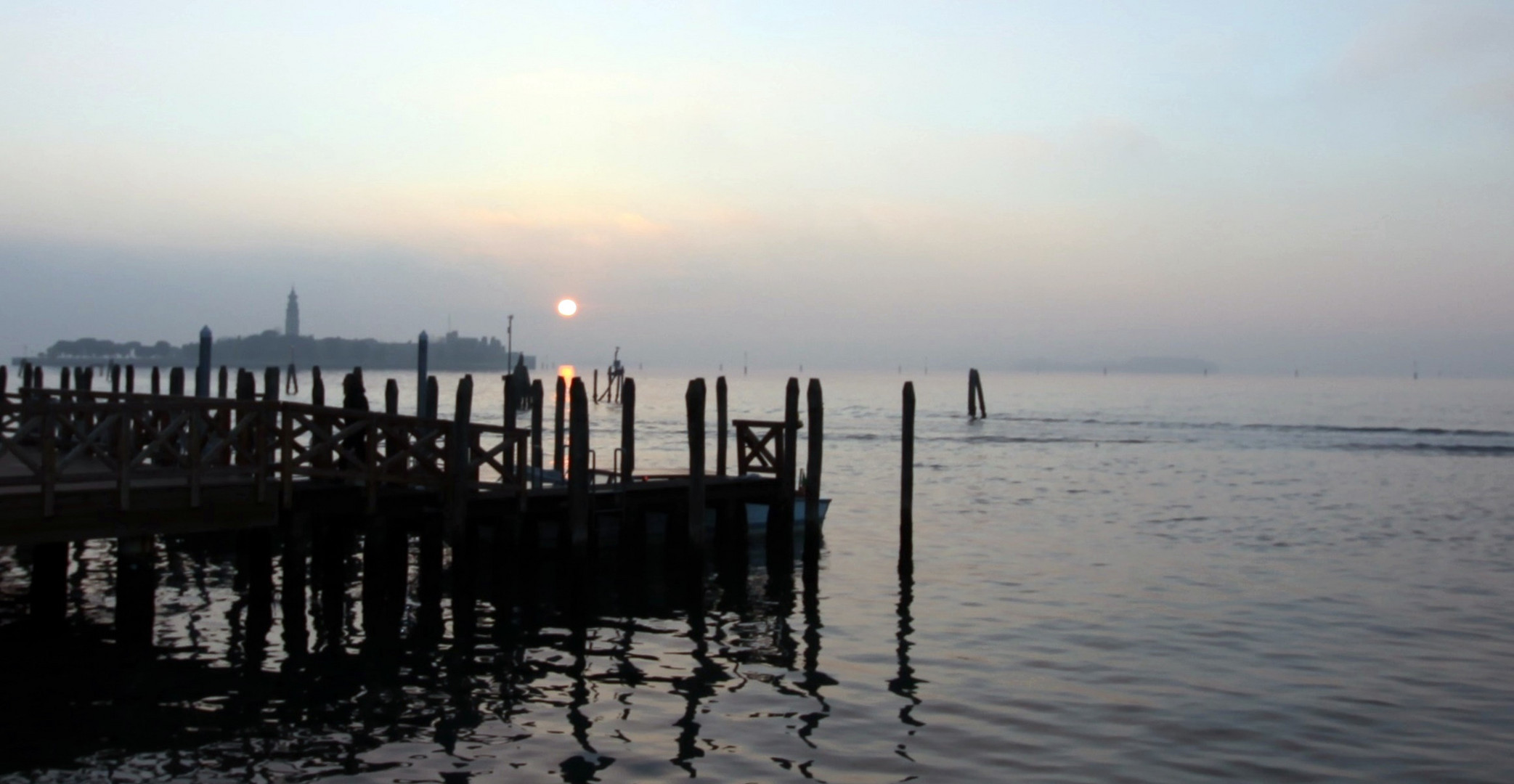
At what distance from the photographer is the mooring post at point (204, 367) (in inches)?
1012

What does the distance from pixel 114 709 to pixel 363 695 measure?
2109 mm

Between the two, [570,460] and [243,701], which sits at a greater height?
[570,460]

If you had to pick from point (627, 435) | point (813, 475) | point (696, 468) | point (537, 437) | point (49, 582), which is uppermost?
point (627, 435)

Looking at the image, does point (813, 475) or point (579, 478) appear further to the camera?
point (813, 475)

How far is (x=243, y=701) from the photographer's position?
11.5 meters

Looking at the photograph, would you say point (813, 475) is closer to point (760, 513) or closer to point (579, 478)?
point (760, 513)

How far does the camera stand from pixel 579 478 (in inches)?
644

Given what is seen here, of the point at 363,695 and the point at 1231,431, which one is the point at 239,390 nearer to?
the point at 363,695

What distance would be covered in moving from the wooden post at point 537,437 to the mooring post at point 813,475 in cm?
401

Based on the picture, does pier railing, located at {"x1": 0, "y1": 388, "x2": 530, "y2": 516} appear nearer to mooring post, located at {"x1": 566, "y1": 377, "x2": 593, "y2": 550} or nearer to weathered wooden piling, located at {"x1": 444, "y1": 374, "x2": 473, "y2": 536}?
weathered wooden piling, located at {"x1": 444, "y1": 374, "x2": 473, "y2": 536}

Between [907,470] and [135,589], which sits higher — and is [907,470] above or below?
above

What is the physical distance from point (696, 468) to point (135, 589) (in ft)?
22.7

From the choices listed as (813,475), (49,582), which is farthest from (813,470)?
(49,582)

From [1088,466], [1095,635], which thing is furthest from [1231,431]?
[1095,635]
